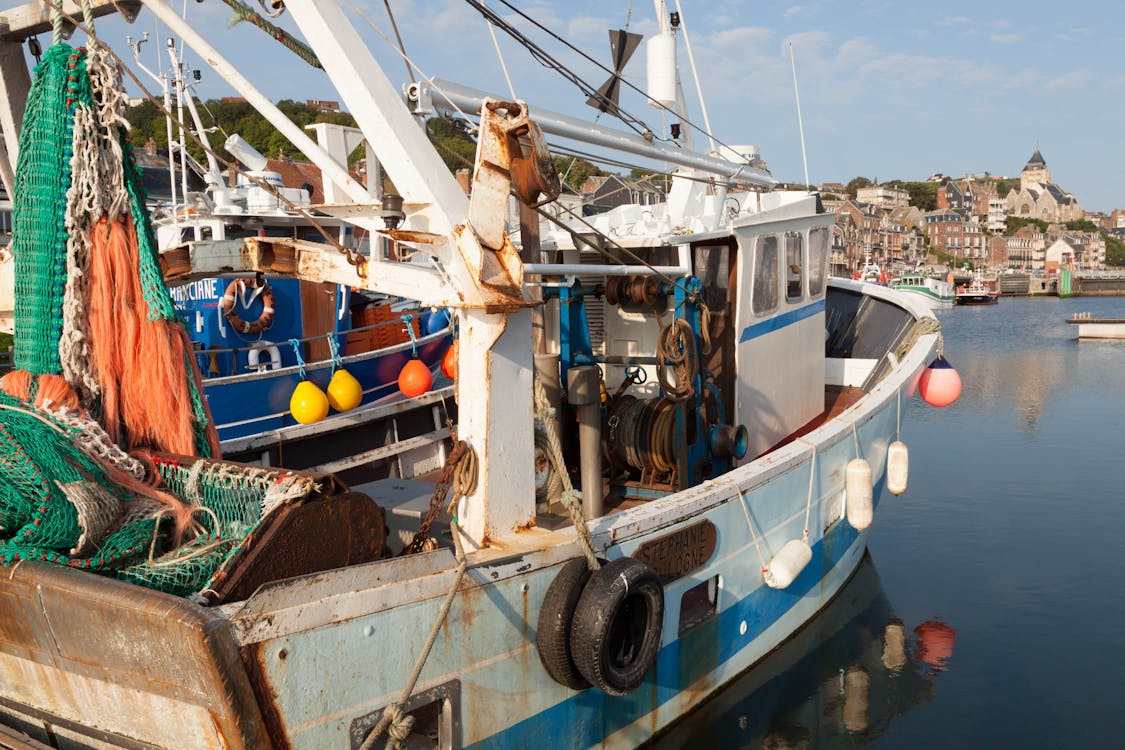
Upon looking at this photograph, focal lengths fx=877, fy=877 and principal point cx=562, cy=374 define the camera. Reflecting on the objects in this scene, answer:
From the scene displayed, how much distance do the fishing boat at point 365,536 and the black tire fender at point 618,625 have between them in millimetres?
15

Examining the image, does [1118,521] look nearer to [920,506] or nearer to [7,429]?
[920,506]

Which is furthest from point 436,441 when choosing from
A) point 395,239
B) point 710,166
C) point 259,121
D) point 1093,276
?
point 1093,276

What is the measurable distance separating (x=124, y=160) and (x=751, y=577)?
470 centimetres

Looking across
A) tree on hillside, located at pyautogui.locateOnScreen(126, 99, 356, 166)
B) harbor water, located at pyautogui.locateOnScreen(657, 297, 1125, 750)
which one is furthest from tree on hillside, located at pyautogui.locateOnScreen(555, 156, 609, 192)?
tree on hillside, located at pyautogui.locateOnScreen(126, 99, 356, 166)

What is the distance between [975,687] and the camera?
748 cm

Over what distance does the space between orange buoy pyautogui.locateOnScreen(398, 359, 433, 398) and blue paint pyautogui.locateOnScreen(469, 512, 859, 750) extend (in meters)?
4.15

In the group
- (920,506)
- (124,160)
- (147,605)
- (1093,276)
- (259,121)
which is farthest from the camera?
(1093,276)

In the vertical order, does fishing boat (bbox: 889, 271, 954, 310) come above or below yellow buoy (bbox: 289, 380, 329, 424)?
below

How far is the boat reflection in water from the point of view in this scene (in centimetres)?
646

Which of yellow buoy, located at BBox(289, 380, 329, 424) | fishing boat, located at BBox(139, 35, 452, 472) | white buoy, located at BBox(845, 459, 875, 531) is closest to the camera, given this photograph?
white buoy, located at BBox(845, 459, 875, 531)

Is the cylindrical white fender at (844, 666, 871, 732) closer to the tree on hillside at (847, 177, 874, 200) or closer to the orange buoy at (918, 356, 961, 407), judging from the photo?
the orange buoy at (918, 356, 961, 407)

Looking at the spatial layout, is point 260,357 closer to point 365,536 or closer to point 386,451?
point 386,451

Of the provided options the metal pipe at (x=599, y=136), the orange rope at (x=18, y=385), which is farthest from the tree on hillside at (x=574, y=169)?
the orange rope at (x=18, y=385)

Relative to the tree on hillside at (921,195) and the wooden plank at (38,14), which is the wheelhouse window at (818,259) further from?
the tree on hillside at (921,195)
